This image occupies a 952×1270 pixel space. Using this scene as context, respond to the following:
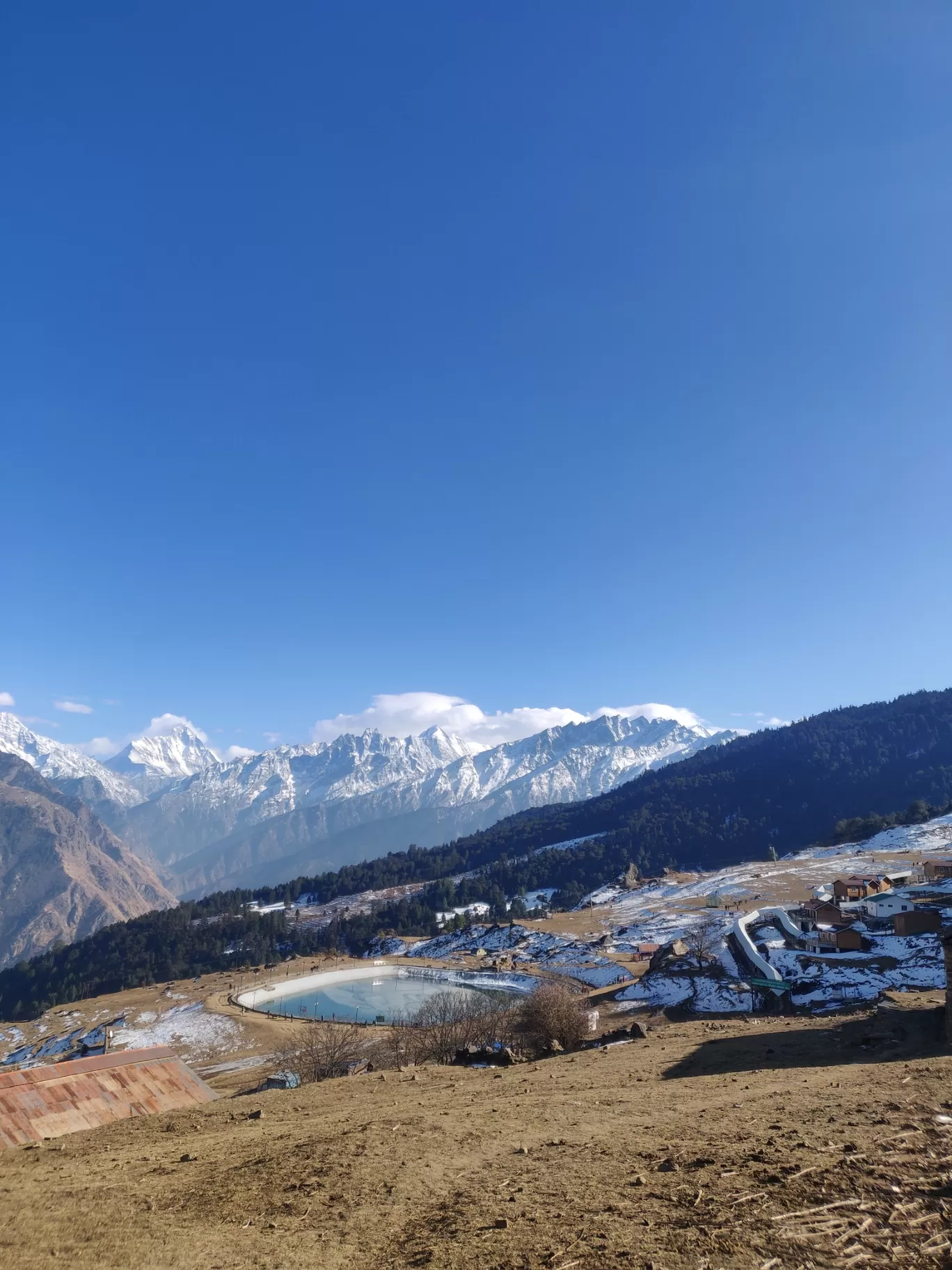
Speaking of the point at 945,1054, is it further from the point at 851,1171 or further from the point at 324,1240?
the point at 324,1240

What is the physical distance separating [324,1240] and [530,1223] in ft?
12.6

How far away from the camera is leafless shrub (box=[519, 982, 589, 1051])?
4397 centimetres

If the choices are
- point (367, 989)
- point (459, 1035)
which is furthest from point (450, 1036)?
point (367, 989)

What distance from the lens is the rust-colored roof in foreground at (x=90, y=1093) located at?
29.9 m

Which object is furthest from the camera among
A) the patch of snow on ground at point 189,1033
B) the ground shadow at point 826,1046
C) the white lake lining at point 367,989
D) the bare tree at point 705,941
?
the white lake lining at point 367,989

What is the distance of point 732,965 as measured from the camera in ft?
249

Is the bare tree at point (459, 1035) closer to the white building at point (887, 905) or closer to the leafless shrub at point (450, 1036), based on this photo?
the leafless shrub at point (450, 1036)

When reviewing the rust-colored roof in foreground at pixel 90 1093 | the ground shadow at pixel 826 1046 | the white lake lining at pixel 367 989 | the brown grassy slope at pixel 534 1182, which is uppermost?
the brown grassy slope at pixel 534 1182

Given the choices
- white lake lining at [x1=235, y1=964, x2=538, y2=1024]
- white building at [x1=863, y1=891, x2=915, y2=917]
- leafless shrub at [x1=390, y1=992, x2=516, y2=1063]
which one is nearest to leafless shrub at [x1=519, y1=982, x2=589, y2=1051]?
leafless shrub at [x1=390, y1=992, x2=516, y2=1063]

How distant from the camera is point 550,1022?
4512cm

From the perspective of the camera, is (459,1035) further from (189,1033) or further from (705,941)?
(189,1033)

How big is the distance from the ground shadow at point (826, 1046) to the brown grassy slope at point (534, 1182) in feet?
9.07

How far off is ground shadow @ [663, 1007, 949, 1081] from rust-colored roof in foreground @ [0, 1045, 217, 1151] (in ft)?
85.7

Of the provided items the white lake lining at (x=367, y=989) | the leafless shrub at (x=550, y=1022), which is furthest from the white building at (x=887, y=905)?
the leafless shrub at (x=550, y=1022)
